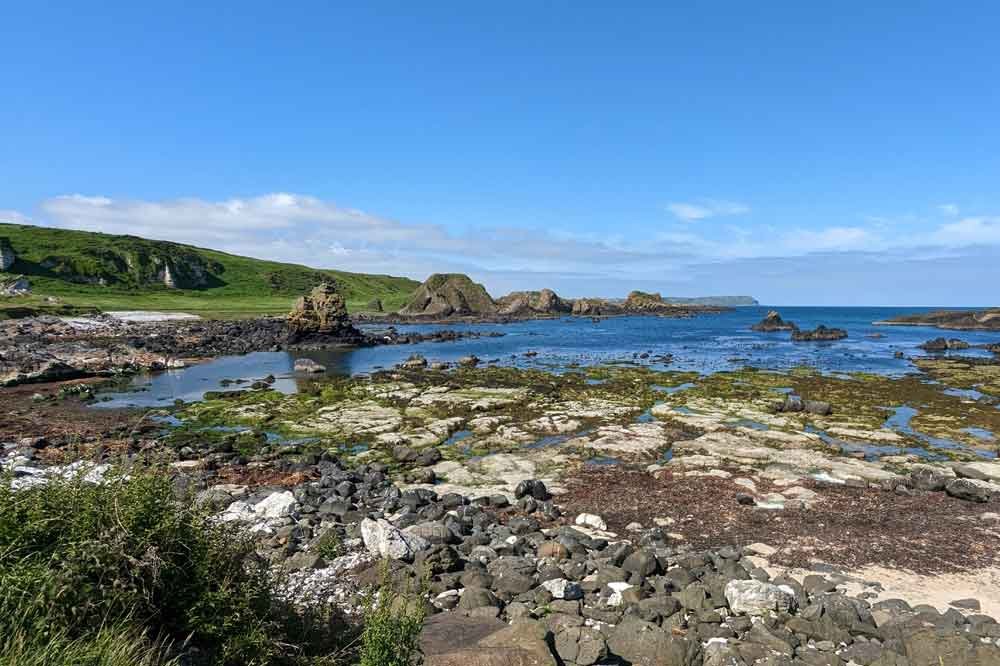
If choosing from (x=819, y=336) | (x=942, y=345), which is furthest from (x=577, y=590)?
(x=819, y=336)

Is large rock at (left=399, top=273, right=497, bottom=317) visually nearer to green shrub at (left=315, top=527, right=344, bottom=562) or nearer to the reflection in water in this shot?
the reflection in water

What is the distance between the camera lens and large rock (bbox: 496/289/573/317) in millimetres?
156125

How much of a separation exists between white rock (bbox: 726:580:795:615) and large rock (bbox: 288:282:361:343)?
66.7 meters

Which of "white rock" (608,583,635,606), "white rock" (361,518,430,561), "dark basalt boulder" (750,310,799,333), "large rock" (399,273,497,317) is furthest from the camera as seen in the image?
"large rock" (399,273,497,317)

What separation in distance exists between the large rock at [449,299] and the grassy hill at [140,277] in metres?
25.8

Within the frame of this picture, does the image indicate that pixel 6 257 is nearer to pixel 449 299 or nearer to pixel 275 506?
pixel 449 299

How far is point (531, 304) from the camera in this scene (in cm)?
16625

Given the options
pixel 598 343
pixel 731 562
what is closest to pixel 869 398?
pixel 731 562

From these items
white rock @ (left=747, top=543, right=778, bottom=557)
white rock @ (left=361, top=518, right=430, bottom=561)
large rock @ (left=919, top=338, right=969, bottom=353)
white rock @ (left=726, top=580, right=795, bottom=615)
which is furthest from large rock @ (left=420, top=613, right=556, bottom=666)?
large rock @ (left=919, top=338, right=969, bottom=353)

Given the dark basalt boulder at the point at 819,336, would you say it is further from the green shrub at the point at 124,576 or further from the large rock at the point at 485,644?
the green shrub at the point at 124,576

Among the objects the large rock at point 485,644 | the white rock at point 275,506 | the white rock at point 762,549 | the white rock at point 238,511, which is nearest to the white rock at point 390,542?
the large rock at point 485,644

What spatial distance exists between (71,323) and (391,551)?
8527 cm

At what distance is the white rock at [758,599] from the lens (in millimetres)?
10258

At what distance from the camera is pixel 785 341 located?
88.7 metres
